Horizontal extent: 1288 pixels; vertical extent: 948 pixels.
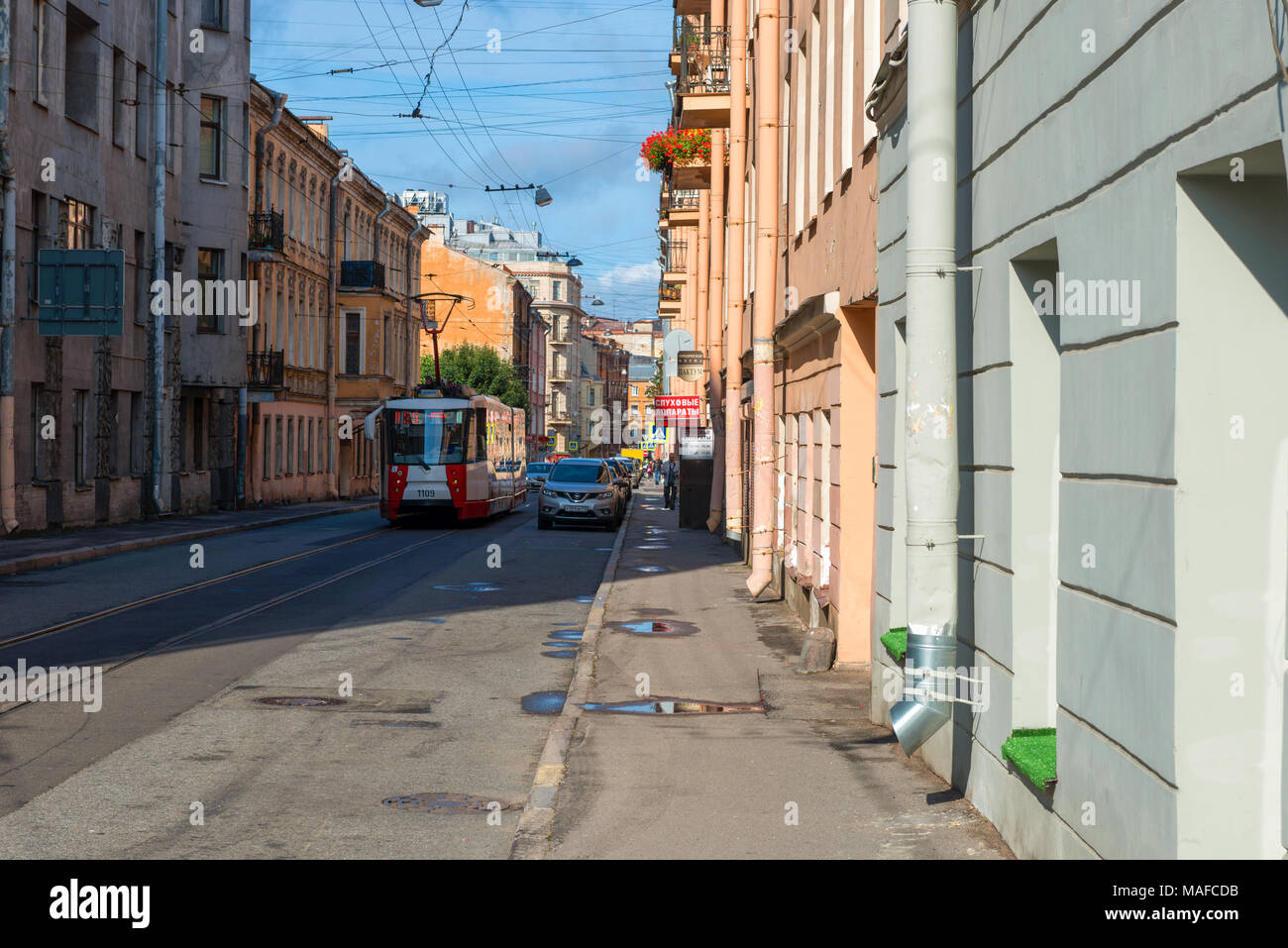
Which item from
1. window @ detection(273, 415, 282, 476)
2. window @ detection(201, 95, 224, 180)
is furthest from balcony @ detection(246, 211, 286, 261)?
window @ detection(273, 415, 282, 476)

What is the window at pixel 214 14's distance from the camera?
39562mm

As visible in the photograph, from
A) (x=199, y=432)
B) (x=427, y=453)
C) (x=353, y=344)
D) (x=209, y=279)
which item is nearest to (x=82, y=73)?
(x=209, y=279)

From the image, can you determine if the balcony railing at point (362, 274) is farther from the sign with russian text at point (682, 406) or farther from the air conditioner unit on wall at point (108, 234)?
the sign with russian text at point (682, 406)

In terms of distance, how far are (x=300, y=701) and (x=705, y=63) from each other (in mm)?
19363

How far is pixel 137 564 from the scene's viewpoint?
2345cm

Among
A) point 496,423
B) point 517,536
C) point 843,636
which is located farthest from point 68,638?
point 496,423

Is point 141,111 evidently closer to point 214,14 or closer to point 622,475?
point 214,14

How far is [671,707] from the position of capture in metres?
10.8

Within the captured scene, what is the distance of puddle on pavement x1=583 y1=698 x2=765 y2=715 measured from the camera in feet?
34.6

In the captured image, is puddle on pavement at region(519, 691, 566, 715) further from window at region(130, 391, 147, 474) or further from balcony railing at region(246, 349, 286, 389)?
balcony railing at region(246, 349, 286, 389)

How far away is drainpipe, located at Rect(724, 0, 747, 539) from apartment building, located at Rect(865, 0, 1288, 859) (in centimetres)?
1680

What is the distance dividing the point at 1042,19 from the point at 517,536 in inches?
1094

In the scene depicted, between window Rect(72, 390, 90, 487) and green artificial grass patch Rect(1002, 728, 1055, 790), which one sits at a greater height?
window Rect(72, 390, 90, 487)
